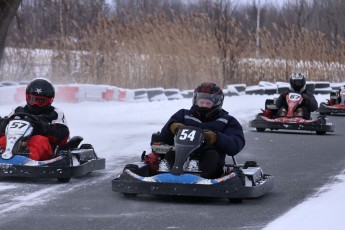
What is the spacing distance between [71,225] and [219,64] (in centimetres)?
1729

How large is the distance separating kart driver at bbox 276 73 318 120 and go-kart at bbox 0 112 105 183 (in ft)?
23.1

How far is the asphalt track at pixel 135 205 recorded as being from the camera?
22.6 ft

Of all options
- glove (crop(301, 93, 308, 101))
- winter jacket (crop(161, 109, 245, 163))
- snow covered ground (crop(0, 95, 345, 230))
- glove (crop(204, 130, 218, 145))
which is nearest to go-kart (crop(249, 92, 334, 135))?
glove (crop(301, 93, 308, 101))

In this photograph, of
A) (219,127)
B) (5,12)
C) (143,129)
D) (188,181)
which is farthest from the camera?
(5,12)

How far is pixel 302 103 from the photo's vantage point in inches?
627

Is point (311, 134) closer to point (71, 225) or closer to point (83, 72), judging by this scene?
point (83, 72)

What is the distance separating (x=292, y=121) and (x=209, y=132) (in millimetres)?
7498

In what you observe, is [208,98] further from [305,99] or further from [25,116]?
[305,99]

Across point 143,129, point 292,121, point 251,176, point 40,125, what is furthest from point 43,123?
point 292,121

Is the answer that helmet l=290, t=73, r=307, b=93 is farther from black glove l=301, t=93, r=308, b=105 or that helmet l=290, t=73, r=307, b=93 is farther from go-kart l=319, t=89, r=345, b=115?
go-kart l=319, t=89, r=345, b=115

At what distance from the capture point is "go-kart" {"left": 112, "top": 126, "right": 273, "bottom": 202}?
7859 mm

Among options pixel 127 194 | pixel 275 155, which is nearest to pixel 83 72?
pixel 275 155

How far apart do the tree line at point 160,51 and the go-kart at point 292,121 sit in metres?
6.25

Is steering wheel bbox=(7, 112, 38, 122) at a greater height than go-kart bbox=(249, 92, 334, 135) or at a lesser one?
greater
